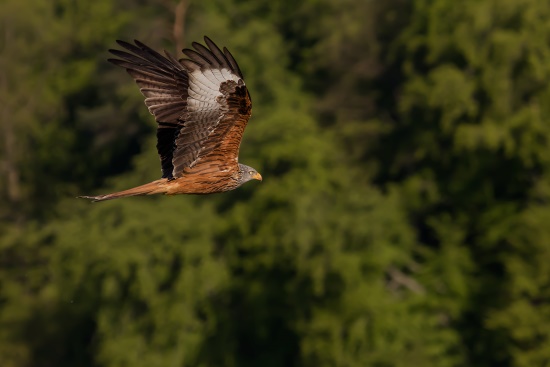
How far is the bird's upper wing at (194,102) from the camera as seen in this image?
512 inches

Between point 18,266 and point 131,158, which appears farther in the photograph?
point 131,158

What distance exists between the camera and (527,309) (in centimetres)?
2825

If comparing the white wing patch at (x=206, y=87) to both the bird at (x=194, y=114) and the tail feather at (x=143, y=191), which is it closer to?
the bird at (x=194, y=114)

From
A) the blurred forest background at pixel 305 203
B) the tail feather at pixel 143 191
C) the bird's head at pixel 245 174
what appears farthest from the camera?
the blurred forest background at pixel 305 203

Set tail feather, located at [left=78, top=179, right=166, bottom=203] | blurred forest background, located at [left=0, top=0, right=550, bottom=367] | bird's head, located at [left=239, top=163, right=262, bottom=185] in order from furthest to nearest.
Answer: blurred forest background, located at [left=0, top=0, right=550, bottom=367]
bird's head, located at [left=239, top=163, right=262, bottom=185]
tail feather, located at [left=78, top=179, right=166, bottom=203]

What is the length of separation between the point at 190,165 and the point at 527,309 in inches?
627

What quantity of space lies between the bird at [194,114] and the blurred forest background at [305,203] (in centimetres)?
1456

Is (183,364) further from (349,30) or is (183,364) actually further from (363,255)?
(349,30)

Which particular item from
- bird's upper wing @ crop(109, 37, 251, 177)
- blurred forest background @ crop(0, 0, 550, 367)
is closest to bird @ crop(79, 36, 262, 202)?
bird's upper wing @ crop(109, 37, 251, 177)

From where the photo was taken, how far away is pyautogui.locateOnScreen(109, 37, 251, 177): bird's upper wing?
13016 mm

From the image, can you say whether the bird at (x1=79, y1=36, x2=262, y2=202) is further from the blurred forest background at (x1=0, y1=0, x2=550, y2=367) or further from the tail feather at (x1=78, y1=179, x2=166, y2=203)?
the blurred forest background at (x1=0, y1=0, x2=550, y2=367)

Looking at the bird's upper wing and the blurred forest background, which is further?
the blurred forest background

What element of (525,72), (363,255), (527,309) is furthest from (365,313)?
(525,72)

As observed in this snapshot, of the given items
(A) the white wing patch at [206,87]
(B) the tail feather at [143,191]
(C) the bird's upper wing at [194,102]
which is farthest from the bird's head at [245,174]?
(A) the white wing patch at [206,87]
